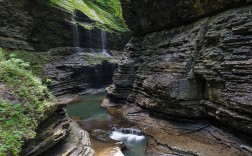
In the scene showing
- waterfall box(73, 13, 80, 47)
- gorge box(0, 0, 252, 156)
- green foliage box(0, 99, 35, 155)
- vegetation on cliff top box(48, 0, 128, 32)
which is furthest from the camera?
vegetation on cliff top box(48, 0, 128, 32)

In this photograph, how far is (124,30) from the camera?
1613 inches

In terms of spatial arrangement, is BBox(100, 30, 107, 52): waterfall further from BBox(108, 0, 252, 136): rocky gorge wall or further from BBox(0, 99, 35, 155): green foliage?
BBox(0, 99, 35, 155): green foliage

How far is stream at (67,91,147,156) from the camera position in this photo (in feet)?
38.0

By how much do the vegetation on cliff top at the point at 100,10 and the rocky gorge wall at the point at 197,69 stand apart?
45.8ft

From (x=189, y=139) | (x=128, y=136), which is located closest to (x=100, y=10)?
(x=128, y=136)

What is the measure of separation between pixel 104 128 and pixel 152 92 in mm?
4222

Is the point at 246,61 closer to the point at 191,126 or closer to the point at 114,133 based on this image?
the point at 191,126

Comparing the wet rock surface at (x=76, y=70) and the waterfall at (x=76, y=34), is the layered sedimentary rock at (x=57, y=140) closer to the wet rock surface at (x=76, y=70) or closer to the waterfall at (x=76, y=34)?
the wet rock surface at (x=76, y=70)

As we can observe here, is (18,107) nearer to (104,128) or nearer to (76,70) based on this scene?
(104,128)

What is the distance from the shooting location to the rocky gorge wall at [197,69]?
33.0 ft

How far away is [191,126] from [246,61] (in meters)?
4.98

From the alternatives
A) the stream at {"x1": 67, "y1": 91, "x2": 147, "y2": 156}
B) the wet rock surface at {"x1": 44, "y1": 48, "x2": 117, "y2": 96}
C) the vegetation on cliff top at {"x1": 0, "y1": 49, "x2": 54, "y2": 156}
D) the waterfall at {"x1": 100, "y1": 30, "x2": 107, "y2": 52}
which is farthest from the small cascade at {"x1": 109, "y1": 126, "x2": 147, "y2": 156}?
the waterfall at {"x1": 100, "y1": 30, "x2": 107, "y2": 52}

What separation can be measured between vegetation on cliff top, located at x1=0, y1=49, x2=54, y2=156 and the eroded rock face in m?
10.3

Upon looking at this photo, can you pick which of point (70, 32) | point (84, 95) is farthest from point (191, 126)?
point (70, 32)
